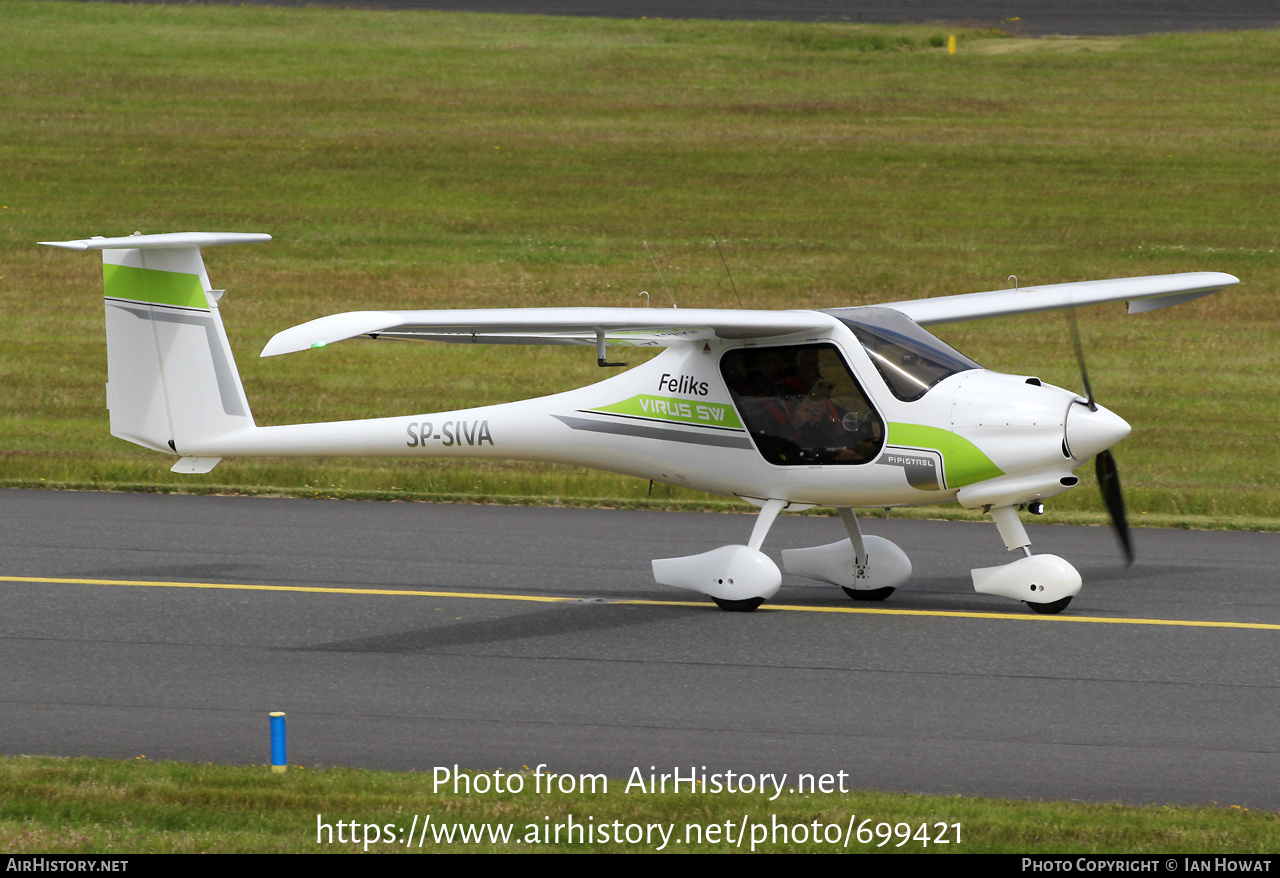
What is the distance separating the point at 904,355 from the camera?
1095 centimetres

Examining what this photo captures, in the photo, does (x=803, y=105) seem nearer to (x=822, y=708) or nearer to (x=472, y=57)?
(x=472, y=57)

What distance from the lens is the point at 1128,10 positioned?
47.3 meters

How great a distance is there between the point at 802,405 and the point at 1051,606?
88.8 inches

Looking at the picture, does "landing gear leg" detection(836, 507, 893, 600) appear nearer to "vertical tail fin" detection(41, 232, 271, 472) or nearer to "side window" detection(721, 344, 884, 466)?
"side window" detection(721, 344, 884, 466)

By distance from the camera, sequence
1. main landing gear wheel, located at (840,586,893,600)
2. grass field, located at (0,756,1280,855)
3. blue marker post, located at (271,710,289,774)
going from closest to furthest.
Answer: grass field, located at (0,756,1280,855)
blue marker post, located at (271,710,289,774)
main landing gear wheel, located at (840,586,893,600)

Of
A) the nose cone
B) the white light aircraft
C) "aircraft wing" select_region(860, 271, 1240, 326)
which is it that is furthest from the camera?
"aircraft wing" select_region(860, 271, 1240, 326)

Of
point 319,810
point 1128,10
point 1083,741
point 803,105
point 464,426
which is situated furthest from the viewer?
point 1128,10

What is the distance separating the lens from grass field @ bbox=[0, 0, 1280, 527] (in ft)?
67.1

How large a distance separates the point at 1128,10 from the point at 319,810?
4557 centimetres

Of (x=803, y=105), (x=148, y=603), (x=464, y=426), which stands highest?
(x=803, y=105)

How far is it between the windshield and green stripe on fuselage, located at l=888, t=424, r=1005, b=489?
256 mm

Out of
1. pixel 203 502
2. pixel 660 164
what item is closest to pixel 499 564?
pixel 203 502

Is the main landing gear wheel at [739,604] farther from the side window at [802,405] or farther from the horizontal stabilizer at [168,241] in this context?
the horizontal stabilizer at [168,241]

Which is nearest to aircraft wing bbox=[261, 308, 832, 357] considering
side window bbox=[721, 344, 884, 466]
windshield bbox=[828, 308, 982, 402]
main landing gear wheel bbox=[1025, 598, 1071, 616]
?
side window bbox=[721, 344, 884, 466]
